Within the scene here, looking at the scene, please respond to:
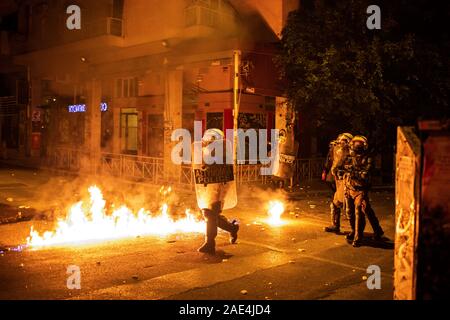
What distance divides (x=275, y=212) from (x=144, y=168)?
775 centimetres

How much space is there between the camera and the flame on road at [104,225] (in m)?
7.82

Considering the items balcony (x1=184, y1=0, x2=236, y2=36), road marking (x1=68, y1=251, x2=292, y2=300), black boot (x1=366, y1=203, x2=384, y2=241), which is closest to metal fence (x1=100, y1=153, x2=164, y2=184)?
balcony (x1=184, y1=0, x2=236, y2=36)

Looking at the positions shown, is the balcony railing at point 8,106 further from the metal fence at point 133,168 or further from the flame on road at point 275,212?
the flame on road at point 275,212

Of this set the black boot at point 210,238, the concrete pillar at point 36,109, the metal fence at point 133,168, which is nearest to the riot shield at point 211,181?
the black boot at point 210,238

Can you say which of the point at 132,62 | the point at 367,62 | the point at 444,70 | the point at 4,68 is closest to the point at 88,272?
the point at 367,62

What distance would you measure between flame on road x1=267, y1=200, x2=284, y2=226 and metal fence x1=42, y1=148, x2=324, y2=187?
10.9 ft

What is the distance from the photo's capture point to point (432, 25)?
1447 cm

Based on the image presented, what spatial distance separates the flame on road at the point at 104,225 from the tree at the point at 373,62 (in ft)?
21.2

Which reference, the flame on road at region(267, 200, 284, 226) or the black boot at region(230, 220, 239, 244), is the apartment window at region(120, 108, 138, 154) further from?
the black boot at region(230, 220, 239, 244)

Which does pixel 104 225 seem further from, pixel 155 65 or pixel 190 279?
pixel 155 65

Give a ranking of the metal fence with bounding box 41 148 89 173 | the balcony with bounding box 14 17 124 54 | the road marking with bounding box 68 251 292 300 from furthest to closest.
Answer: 1. the metal fence with bounding box 41 148 89 173
2. the balcony with bounding box 14 17 124 54
3. the road marking with bounding box 68 251 292 300

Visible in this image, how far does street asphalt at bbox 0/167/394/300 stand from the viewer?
523 centimetres

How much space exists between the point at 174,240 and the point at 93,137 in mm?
15709

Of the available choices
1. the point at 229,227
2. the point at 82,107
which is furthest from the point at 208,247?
the point at 82,107
